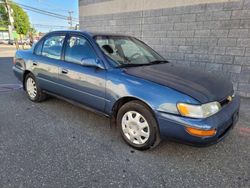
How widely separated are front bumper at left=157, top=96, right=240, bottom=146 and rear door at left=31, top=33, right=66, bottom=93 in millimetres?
2057

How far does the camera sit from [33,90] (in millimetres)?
3869

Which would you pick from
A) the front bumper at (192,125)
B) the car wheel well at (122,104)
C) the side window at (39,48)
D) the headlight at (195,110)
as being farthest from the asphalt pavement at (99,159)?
the side window at (39,48)

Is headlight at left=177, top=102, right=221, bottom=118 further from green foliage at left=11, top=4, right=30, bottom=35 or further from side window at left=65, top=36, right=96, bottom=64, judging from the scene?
green foliage at left=11, top=4, right=30, bottom=35

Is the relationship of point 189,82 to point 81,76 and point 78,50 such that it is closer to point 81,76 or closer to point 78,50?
point 81,76

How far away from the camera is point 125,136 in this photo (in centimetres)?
248

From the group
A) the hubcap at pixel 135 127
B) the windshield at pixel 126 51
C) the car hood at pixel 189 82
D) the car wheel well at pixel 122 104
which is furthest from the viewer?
the windshield at pixel 126 51

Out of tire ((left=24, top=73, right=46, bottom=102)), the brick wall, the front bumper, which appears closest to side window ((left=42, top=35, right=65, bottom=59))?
tire ((left=24, top=73, right=46, bottom=102))

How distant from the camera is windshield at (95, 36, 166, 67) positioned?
270 centimetres

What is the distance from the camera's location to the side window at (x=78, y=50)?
2.71 meters

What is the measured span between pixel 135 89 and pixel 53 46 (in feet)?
6.55

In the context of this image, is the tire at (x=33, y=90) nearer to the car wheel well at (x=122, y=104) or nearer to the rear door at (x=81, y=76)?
the rear door at (x=81, y=76)

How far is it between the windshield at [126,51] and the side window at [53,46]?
2.54ft

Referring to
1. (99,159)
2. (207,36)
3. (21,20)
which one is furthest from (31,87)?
(21,20)

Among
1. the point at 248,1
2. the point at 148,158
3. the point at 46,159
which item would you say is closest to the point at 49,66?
the point at 46,159
